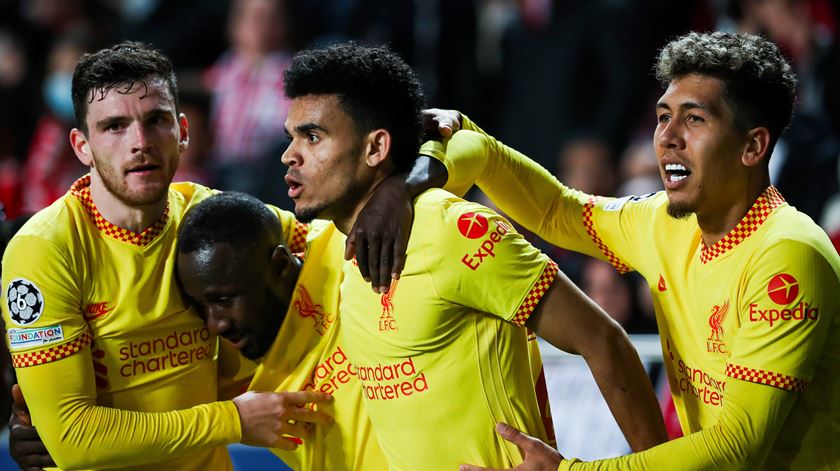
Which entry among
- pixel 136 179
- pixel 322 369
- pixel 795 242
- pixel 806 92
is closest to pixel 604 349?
pixel 795 242

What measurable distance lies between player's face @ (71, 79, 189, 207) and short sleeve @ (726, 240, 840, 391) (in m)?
1.88

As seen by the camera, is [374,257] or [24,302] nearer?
[374,257]

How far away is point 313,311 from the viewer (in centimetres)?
381

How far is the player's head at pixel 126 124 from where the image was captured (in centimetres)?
362

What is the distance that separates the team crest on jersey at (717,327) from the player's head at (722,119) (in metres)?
0.28

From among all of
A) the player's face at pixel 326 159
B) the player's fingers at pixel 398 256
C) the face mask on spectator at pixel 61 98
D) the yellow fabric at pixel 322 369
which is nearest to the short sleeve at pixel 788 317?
the player's fingers at pixel 398 256

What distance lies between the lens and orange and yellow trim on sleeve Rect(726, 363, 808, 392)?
2.91 meters

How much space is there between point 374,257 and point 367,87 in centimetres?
53

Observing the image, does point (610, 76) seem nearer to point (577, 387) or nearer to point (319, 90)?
point (577, 387)

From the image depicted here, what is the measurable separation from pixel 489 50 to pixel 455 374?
5089 mm

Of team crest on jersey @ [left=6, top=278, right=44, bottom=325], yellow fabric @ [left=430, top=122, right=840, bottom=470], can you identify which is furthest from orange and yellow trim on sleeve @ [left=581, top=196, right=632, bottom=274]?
team crest on jersey @ [left=6, top=278, right=44, bottom=325]

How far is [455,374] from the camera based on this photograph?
10.3 feet

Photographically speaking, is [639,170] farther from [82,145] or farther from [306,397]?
[82,145]

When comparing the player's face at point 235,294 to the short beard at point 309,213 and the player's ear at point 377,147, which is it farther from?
the player's ear at point 377,147
